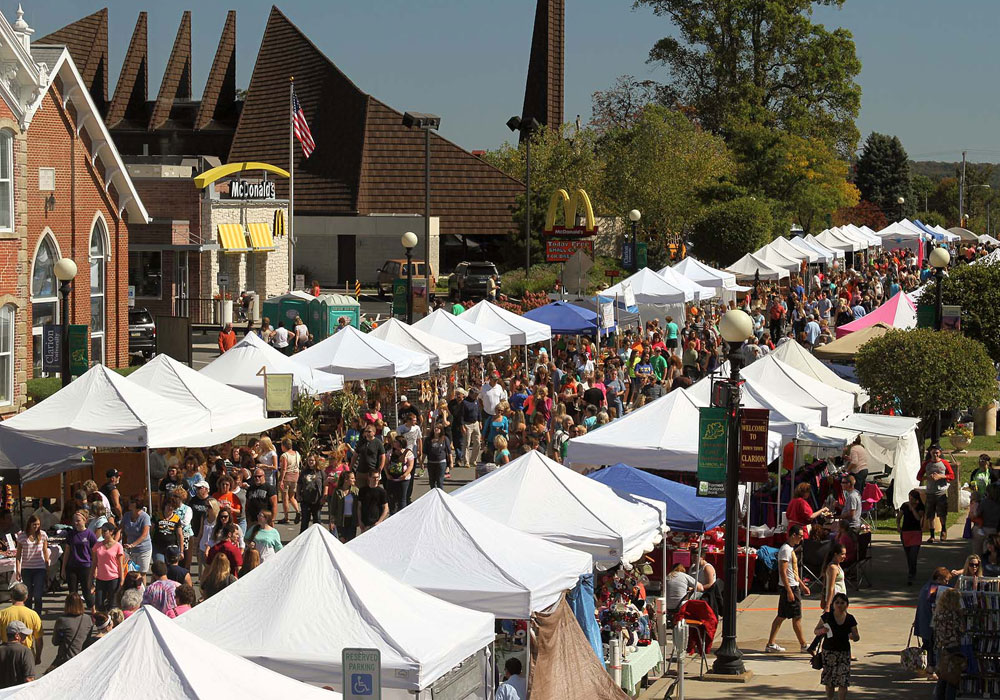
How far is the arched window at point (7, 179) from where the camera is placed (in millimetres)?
25953

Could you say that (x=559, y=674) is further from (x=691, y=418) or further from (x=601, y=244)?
(x=601, y=244)

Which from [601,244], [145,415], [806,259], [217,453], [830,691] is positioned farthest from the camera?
[601,244]

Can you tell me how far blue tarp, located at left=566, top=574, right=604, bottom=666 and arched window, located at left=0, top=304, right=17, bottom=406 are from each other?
17074mm

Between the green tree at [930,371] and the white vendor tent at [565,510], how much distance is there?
389 inches

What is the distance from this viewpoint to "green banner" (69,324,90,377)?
21.4 metres

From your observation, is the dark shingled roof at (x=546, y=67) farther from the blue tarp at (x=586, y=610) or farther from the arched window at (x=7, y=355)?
the blue tarp at (x=586, y=610)

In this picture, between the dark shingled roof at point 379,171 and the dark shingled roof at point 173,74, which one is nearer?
the dark shingled roof at point 379,171

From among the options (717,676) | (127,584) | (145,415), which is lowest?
(717,676)

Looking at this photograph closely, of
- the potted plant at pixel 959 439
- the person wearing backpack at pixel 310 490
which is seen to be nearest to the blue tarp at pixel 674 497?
the person wearing backpack at pixel 310 490

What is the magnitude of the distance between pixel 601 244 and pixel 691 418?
4714 cm

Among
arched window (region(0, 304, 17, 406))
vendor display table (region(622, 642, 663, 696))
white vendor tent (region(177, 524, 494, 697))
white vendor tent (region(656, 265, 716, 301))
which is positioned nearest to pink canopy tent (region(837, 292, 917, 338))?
white vendor tent (region(656, 265, 716, 301))

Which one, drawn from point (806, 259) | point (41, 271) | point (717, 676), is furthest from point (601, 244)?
point (717, 676)

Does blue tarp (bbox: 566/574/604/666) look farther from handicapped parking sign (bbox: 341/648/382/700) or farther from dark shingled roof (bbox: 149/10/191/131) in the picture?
dark shingled roof (bbox: 149/10/191/131)

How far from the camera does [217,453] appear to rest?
64.8 ft
